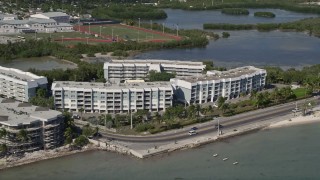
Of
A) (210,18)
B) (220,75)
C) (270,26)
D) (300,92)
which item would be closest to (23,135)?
(220,75)

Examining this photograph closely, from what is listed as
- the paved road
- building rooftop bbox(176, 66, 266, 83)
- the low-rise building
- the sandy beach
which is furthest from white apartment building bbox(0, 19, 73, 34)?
the sandy beach

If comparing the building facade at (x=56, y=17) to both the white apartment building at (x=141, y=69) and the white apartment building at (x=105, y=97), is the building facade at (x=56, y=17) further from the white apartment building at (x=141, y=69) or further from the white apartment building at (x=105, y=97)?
the white apartment building at (x=105, y=97)

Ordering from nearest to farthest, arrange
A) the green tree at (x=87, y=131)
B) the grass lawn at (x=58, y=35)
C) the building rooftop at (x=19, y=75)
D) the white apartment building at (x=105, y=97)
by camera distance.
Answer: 1. the green tree at (x=87, y=131)
2. the white apartment building at (x=105, y=97)
3. the building rooftop at (x=19, y=75)
4. the grass lawn at (x=58, y=35)

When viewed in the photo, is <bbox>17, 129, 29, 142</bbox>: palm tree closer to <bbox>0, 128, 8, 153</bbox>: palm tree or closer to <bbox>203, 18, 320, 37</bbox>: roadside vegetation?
<bbox>0, 128, 8, 153</bbox>: palm tree

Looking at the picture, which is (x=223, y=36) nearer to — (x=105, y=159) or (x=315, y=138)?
(x=315, y=138)

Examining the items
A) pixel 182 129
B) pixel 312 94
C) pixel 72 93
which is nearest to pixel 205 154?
pixel 182 129

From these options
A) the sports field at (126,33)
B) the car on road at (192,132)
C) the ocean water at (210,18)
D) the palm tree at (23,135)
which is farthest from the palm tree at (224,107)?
the ocean water at (210,18)
